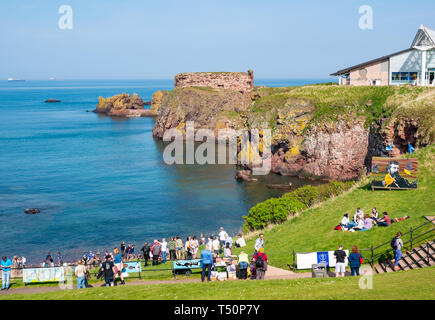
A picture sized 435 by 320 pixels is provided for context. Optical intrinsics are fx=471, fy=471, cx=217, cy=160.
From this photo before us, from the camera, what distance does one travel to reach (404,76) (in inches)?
2712

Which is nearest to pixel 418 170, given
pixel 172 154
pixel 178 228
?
pixel 178 228

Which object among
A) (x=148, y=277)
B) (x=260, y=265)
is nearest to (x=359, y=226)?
(x=260, y=265)

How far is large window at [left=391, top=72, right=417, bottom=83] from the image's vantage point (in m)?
67.7

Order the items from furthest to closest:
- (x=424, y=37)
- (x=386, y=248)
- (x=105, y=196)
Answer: (x=424, y=37) < (x=105, y=196) < (x=386, y=248)

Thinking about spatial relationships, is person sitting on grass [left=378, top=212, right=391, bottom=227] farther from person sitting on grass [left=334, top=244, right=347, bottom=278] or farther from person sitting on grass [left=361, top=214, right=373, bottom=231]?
person sitting on grass [left=334, top=244, right=347, bottom=278]

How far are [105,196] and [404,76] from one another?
46072 mm

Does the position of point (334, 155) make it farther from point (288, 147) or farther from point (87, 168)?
point (87, 168)

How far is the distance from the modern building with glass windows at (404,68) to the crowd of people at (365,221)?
43798 mm

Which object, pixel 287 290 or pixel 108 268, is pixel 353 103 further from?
pixel 287 290

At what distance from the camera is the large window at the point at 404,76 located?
67650 millimetres

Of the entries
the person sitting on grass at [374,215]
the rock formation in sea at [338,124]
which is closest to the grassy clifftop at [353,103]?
the rock formation in sea at [338,124]

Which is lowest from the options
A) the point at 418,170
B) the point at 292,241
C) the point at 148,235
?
the point at 148,235

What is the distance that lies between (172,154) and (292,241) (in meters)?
73.7
